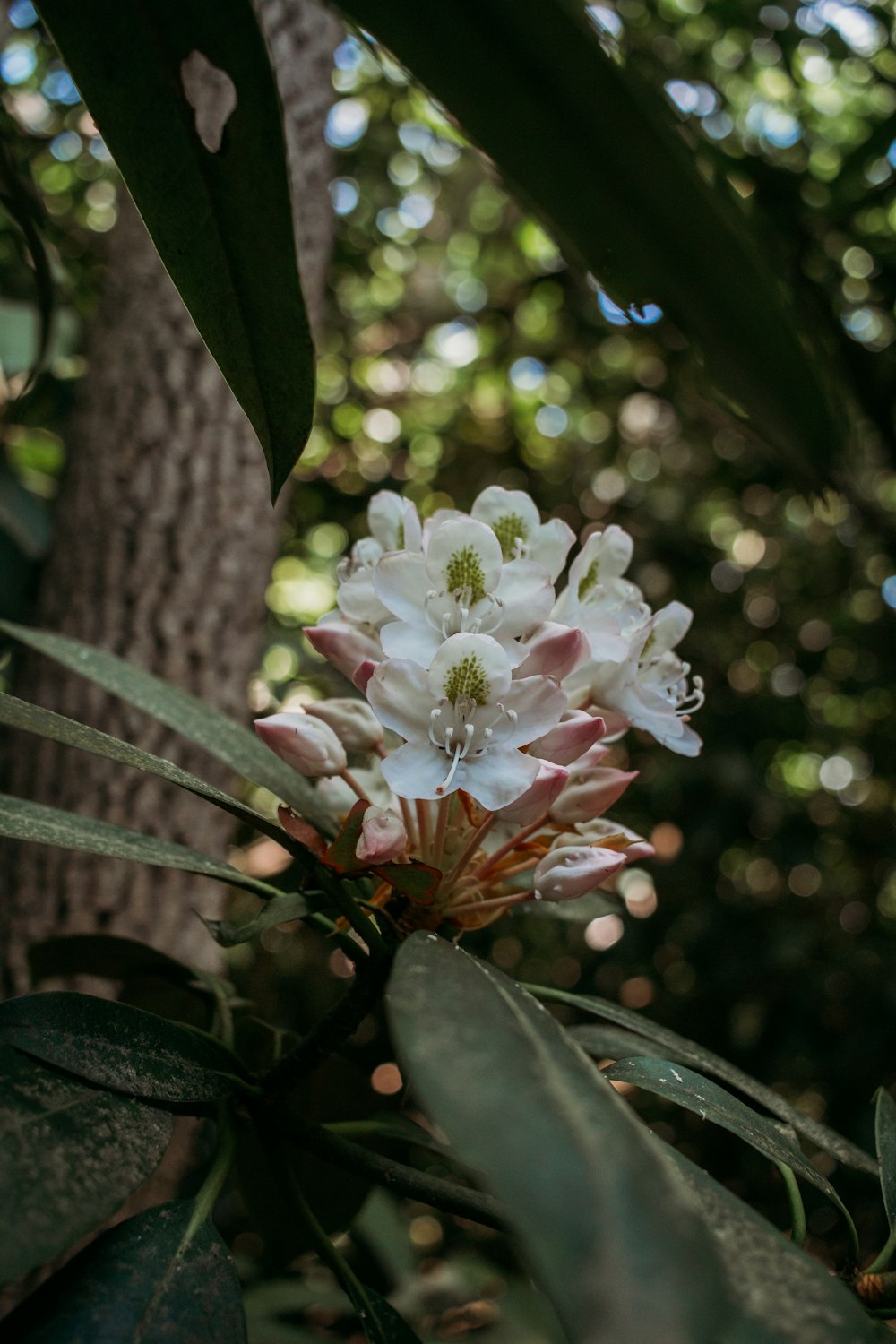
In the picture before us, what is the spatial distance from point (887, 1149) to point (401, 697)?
1.53 ft

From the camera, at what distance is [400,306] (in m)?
3.20

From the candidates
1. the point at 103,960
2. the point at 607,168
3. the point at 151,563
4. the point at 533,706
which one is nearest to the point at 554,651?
the point at 533,706

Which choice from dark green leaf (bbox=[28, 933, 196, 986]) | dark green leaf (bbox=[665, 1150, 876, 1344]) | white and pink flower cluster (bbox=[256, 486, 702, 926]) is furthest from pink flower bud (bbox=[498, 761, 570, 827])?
dark green leaf (bbox=[28, 933, 196, 986])

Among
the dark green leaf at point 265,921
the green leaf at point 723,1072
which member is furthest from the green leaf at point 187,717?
the green leaf at point 723,1072

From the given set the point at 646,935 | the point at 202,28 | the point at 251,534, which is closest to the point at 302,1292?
the point at 646,935

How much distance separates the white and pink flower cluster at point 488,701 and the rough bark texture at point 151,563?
0.60 meters

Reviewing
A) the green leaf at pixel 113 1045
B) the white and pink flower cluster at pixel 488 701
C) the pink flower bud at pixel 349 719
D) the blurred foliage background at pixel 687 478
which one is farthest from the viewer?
the blurred foliage background at pixel 687 478

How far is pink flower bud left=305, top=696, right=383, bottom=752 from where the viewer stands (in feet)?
2.46

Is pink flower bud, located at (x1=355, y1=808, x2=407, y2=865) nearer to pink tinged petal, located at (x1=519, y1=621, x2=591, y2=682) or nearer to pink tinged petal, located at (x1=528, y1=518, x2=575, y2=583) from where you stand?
pink tinged petal, located at (x1=519, y1=621, x2=591, y2=682)

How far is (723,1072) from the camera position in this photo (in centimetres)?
73

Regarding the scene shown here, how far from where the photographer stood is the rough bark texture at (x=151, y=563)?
1.28 meters

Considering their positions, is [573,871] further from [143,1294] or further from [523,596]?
[143,1294]

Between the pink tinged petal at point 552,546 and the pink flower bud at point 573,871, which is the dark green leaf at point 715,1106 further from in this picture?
the pink tinged petal at point 552,546

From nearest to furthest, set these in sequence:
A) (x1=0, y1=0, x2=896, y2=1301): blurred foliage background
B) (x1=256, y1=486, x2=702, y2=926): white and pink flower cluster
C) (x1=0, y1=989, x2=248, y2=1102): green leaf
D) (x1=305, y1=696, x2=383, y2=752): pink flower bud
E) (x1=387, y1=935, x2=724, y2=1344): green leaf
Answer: (x1=387, y1=935, x2=724, y2=1344): green leaf < (x1=0, y1=989, x2=248, y2=1102): green leaf < (x1=256, y1=486, x2=702, y2=926): white and pink flower cluster < (x1=305, y1=696, x2=383, y2=752): pink flower bud < (x1=0, y1=0, x2=896, y2=1301): blurred foliage background
